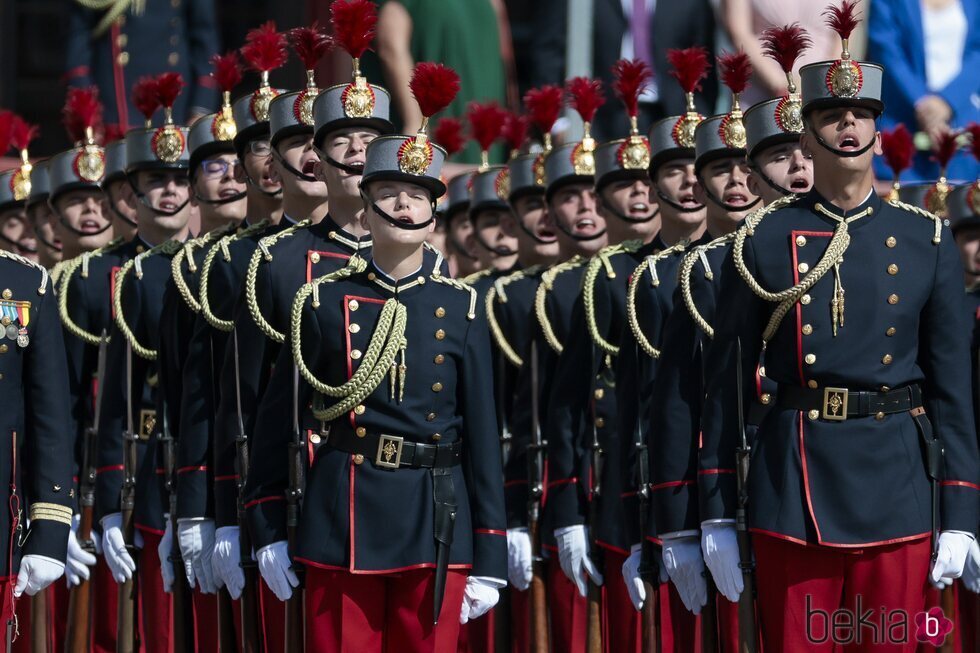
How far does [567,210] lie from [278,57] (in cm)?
179

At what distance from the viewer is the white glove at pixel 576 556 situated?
28.7 ft

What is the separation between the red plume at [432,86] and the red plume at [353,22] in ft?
1.10

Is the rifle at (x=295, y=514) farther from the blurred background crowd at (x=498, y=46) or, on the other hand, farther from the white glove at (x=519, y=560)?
the blurred background crowd at (x=498, y=46)

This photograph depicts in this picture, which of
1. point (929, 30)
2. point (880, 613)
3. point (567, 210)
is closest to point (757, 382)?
point (880, 613)

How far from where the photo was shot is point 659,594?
27.4 feet

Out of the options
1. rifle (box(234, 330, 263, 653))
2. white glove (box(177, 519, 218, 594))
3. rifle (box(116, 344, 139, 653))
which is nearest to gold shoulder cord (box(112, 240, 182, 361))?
rifle (box(116, 344, 139, 653))

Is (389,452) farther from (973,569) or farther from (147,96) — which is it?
(147,96)

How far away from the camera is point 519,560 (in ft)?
30.0

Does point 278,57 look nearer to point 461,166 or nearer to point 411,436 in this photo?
point 411,436

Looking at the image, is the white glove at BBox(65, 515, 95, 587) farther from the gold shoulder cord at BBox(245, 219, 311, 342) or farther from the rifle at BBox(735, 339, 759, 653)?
the rifle at BBox(735, 339, 759, 653)

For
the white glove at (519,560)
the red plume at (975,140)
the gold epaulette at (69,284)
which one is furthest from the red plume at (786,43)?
the gold epaulette at (69,284)

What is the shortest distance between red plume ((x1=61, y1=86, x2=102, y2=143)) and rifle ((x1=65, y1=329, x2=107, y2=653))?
1.51 m

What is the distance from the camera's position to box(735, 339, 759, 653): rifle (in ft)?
22.3

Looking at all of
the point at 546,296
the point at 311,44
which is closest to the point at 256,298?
the point at 311,44
